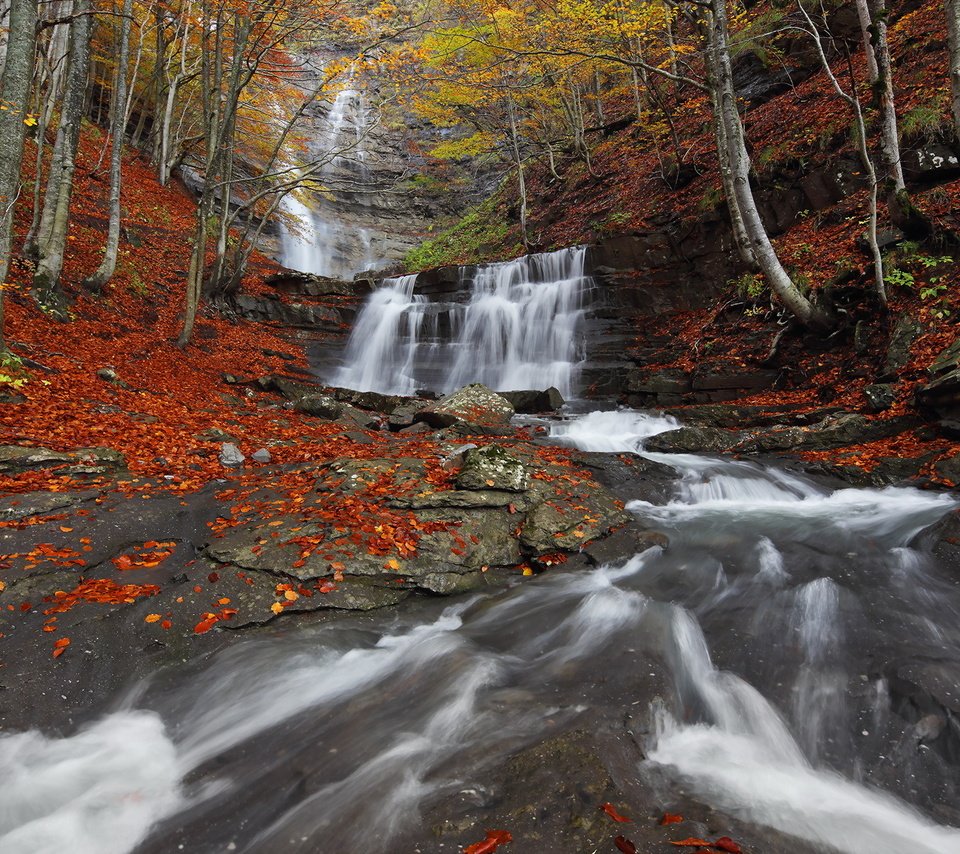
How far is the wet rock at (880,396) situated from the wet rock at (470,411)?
5.89 meters

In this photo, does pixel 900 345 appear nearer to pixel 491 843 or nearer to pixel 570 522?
pixel 570 522

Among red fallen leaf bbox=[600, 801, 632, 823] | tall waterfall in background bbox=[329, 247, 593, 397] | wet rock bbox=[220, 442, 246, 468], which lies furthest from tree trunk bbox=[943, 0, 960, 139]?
wet rock bbox=[220, 442, 246, 468]

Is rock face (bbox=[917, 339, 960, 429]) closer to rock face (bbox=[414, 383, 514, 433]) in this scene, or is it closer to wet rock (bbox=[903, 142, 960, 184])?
wet rock (bbox=[903, 142, 960, 184])

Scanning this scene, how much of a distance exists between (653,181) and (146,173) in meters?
19.6

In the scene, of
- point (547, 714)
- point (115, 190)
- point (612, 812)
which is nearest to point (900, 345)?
point (547, 714)

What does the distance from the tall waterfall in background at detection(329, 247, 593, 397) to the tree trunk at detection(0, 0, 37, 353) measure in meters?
9.04

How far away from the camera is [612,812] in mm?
2279

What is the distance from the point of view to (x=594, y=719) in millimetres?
2990

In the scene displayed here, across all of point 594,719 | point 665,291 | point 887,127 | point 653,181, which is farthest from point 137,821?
point 653,181

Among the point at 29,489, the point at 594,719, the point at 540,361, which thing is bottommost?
the point at 594,719

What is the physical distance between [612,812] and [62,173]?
12781 millimetres

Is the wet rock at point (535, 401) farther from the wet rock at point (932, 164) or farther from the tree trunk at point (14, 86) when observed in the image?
the tree trunk at point (14, 86)

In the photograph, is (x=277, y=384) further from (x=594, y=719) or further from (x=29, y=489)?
(x=594, y=719)

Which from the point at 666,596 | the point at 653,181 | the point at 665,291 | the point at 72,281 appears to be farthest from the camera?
the point at 653,181
